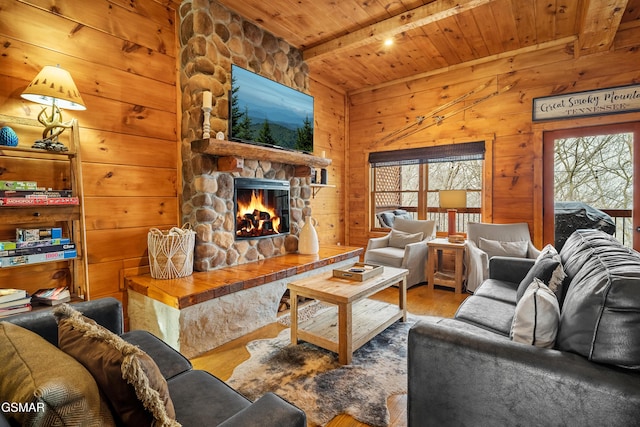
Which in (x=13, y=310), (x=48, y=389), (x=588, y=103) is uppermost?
(x=588, y=103)

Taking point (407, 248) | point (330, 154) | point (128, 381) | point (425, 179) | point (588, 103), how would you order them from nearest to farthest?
point (128, 381), point (588, 103), point (407, 248), point (425, 179), point (330, 154)

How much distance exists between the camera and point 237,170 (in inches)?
115

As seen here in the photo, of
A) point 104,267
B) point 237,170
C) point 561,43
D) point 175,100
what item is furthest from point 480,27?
point 104,267

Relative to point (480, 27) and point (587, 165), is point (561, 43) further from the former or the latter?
point (587, 165)

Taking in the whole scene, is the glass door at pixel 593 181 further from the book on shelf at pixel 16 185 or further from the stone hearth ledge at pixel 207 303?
the book on shelf at pixel 16 185

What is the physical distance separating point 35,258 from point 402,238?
3758mm

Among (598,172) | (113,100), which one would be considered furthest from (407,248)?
(113,100)

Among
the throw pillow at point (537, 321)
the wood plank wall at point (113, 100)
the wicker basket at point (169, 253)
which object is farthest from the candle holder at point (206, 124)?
the throw pillow at point (537, 321)

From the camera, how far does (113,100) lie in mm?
2658

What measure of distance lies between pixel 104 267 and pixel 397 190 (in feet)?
13.2

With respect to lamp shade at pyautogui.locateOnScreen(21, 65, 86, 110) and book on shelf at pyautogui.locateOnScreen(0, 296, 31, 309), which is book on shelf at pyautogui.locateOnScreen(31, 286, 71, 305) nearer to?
book on shelf at pyautogui.locateOnScreen(0, 296, 31, 309)

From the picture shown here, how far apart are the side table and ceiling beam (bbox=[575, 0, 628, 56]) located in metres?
2.44

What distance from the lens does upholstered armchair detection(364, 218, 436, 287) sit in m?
3.99

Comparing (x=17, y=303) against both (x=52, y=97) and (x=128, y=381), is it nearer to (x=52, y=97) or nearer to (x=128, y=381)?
(x=52, y=97)
